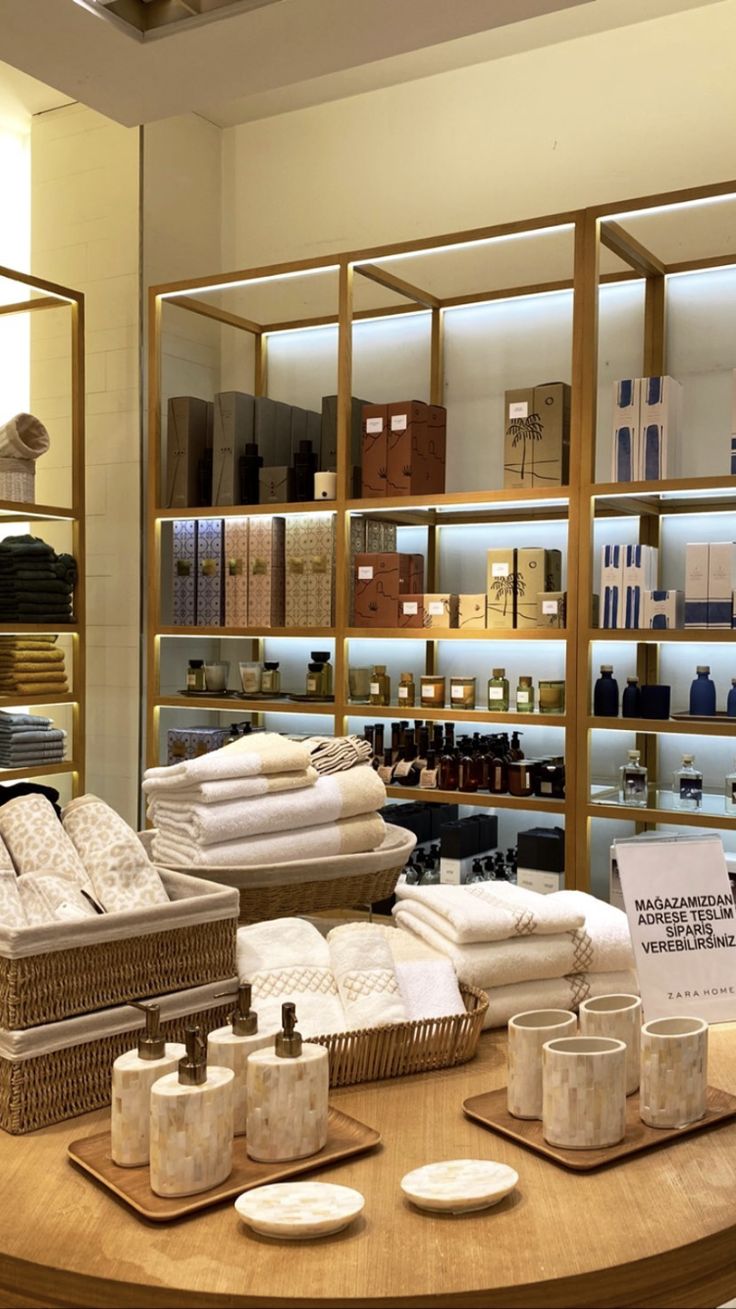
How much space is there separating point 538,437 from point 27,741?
7.10 ft

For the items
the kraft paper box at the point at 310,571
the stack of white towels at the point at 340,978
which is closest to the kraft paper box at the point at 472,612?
the kraft paper box at the point at 310,571

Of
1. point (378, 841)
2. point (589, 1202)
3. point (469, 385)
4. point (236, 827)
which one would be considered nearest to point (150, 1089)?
point (589, 1202)

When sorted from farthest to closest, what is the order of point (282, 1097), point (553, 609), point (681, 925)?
point (553, 609) → point (681, 925) → point (282, 1097)

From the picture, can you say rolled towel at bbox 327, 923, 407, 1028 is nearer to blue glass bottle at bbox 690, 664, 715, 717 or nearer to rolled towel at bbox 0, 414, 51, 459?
blue glass bottle at bbox 690, 664, 715, 717

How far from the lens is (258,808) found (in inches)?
69.0

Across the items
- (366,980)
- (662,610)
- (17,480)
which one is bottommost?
(366,980)

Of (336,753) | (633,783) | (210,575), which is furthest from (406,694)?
(336,753)

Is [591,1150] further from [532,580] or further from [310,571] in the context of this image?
[310,571]

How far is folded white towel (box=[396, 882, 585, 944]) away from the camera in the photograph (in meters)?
1.41

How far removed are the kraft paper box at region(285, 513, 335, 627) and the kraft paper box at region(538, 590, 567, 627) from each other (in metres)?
0.82

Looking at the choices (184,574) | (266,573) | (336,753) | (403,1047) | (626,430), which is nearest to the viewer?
(403,1047)

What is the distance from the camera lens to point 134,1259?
2.97 feet

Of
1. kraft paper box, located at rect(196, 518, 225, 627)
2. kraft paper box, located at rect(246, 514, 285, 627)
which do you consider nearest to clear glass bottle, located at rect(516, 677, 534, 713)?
kraft paper box, located at rect(246, 514, 285, 627)

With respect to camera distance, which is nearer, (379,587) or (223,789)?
(223,789)
